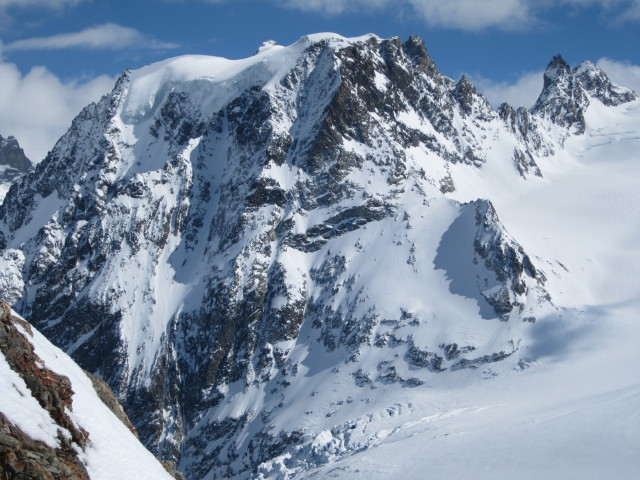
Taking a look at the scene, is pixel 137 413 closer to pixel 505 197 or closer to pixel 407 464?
pixel 407 464

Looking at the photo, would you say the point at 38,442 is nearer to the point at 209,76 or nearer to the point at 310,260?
the point at 310,260


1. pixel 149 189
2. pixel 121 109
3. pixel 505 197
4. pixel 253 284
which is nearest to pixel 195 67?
pixel 121 109

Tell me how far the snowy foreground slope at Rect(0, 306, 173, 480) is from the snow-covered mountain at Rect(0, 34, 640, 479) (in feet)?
157

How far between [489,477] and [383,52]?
362 feet

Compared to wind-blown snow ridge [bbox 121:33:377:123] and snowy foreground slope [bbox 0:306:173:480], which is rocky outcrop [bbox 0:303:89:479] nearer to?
snowy foreground slope [bbox 0:306:173:480]

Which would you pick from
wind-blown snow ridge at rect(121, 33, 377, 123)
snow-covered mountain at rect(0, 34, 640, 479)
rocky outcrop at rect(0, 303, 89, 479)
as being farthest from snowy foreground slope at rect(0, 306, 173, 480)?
wind-blown snow ridge at rect(121, 33, 377, 123)

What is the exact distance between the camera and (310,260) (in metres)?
127

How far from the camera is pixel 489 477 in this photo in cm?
6272

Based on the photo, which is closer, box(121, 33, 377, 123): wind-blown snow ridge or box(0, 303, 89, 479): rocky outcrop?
box(0, 303, 89, 479): rocky outcrop

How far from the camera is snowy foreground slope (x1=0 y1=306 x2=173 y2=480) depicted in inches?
937

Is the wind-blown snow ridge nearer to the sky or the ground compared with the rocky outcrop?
nearer to the sky

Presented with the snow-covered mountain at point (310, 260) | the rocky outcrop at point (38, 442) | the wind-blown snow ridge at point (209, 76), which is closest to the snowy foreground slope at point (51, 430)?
the rocky outcrop at point (38, 442)

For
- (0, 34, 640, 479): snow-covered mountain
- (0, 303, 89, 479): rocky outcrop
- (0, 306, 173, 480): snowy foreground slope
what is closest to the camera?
(0, 303, 89, 479): rocky outcrop

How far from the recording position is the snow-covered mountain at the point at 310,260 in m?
102
